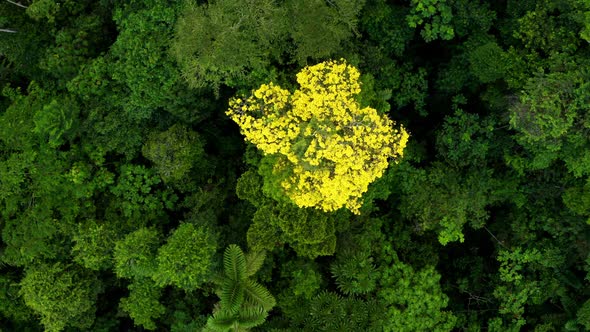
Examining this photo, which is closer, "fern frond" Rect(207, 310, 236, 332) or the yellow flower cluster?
the yellow flower cluster

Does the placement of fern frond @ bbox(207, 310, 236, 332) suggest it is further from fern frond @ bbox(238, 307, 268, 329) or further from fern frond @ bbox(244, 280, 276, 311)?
fern frond @ bbox(244, 280, 276, 311)

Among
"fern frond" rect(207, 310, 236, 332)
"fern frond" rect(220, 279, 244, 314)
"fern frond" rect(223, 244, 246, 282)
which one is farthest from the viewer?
"fern frond" rect(223, 244, 246, 282)

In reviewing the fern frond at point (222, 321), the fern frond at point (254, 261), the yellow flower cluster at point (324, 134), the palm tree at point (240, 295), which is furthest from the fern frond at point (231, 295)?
the yellow flower cluster at point (324, 134)

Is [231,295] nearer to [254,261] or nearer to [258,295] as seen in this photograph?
[258,295]

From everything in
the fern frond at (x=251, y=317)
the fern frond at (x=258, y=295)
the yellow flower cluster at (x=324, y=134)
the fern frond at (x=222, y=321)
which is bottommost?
the fern frond at (x=222, y=321)

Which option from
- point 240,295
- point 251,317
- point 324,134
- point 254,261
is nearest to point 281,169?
point 324,134

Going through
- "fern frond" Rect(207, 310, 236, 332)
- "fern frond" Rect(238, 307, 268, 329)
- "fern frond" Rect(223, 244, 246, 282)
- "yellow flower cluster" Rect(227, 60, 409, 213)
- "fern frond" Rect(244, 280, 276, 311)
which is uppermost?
"yellow flower cluster" Rect(227, 60, 409, 213)

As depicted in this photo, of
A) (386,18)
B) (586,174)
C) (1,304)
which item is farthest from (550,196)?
(1,304)

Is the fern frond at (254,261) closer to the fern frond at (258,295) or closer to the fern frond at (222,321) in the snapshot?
the fern frond at (258,295)

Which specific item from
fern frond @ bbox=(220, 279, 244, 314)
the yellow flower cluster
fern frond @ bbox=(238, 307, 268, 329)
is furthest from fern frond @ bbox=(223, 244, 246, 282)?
the yellow flower cluster
